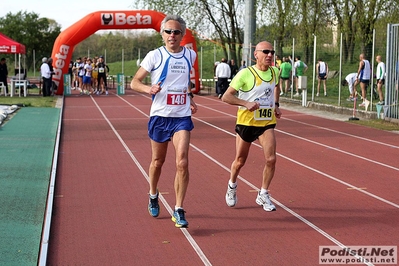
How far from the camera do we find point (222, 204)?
28.5 ft

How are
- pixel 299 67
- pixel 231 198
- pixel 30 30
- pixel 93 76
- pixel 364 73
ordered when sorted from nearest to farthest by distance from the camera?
pixel 231 198, pixel 364 73, pixel 299 67, pixel 93 76, pixel 30 30

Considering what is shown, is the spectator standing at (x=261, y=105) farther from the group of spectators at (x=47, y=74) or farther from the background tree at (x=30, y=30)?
the background tree at (x=30, y=30)

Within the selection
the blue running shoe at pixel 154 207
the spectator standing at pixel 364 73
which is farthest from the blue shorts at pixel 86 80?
the blue running shoe at pixel 154 207

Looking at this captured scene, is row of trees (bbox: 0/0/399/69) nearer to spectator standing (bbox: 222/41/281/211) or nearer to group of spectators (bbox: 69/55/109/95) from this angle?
group of spectators (bbox: 69/55/109/95)

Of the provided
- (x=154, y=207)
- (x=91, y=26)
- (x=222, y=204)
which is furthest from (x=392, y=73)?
(x=91, y=26)

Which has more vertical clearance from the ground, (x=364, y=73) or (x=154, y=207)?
(x=364, y=73)

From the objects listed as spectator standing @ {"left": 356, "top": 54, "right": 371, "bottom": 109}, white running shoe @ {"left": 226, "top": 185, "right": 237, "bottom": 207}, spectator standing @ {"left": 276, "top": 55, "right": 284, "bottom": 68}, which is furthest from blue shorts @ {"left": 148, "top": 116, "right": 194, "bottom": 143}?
spectator standing @ {"left": 276, "top": 55, "right": 284, "bottom": 68}

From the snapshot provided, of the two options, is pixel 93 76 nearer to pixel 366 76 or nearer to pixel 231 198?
pixel 366 76

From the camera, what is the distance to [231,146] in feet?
47.9

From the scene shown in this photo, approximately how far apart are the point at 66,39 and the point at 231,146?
20.3 meters

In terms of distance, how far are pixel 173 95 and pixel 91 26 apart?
26.9m

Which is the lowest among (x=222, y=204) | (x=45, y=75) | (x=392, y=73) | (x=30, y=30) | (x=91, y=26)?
Answer: (x=222, y=204)

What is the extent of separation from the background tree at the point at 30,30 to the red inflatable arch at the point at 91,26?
40.1 m

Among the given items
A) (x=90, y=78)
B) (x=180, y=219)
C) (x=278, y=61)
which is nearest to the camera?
(x=180, y=219)
